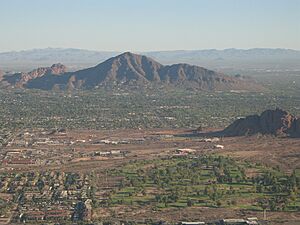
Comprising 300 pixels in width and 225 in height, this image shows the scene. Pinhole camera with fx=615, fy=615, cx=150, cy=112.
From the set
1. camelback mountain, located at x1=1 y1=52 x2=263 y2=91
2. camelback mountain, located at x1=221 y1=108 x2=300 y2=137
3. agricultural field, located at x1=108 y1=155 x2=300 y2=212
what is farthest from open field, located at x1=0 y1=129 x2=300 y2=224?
camelback mountain, located at x1=1 y1=52 x2=263 y2=91

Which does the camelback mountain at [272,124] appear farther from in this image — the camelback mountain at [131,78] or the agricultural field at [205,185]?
the camelback mountain at [131,78]

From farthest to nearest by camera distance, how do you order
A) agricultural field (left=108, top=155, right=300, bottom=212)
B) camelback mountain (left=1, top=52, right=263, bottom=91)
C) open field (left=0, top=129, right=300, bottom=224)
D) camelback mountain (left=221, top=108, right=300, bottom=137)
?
camelback mountain (left=1, top=52, right=263, bottom=91), camelback mountain (left=221, top=108, right=300, bottom=137), agricultural field (left=108, top=155, right=300, bottom=212), open field (left=0, top=129, right=300, bottom=224)

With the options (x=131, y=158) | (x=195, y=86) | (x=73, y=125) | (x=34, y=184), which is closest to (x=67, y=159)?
(x=131, y=158)

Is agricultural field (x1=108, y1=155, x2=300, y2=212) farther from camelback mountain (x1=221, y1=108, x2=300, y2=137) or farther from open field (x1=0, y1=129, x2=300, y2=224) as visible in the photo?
camelback mountain (x1=221, y1=108, x2=300, y2=137)

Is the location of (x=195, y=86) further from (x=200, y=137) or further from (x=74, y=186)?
(x=74, y=186)

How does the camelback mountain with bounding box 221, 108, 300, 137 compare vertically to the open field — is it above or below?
above

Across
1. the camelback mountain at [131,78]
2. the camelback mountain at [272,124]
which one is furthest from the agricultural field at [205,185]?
the camelback mountain at [131,78]

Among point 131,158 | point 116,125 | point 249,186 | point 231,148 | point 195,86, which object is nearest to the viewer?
point 249,186

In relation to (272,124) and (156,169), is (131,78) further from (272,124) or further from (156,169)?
(156,169)
